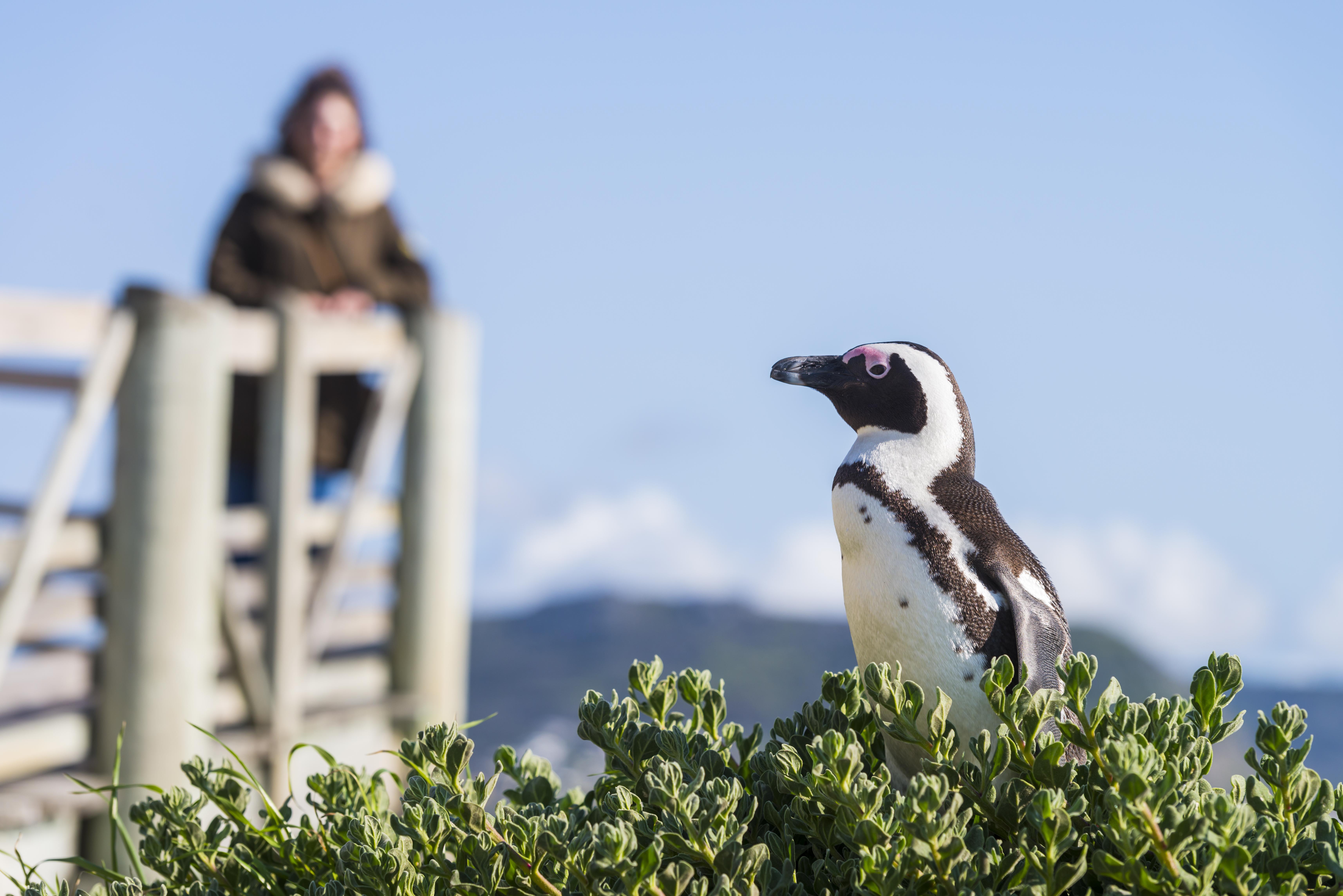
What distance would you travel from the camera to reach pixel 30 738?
4.28 meters

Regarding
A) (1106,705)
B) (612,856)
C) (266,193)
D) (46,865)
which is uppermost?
(266,193)

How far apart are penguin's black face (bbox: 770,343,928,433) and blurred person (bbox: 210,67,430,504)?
4.57 metres

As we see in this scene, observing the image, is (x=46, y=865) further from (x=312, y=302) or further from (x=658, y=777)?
(x=658, y=777)

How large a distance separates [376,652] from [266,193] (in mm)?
2505

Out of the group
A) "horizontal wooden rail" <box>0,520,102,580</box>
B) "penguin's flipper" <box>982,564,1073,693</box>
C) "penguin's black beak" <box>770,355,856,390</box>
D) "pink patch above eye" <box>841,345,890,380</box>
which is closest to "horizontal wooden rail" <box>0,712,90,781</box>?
"horizontal wooden rail" <box>0,520,102,580</box>

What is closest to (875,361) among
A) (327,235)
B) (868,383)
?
(868,383)

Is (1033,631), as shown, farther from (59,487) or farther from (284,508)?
(284,508)

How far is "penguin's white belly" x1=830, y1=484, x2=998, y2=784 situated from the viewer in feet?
5.44

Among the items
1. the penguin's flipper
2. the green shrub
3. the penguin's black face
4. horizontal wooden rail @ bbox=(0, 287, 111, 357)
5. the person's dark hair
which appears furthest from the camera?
the person's dark hair

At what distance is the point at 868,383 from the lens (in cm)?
181

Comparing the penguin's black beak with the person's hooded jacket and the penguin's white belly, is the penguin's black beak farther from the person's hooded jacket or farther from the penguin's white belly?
the person's hooded jacket

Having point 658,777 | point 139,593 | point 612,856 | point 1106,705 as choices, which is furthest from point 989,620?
point 139,593

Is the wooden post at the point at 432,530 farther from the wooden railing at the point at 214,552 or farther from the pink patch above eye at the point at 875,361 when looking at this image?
the pink patch above eye at the point at 875,361

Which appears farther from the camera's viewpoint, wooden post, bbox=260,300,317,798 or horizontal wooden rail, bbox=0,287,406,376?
wooden post, bbox=260,300,317,798
